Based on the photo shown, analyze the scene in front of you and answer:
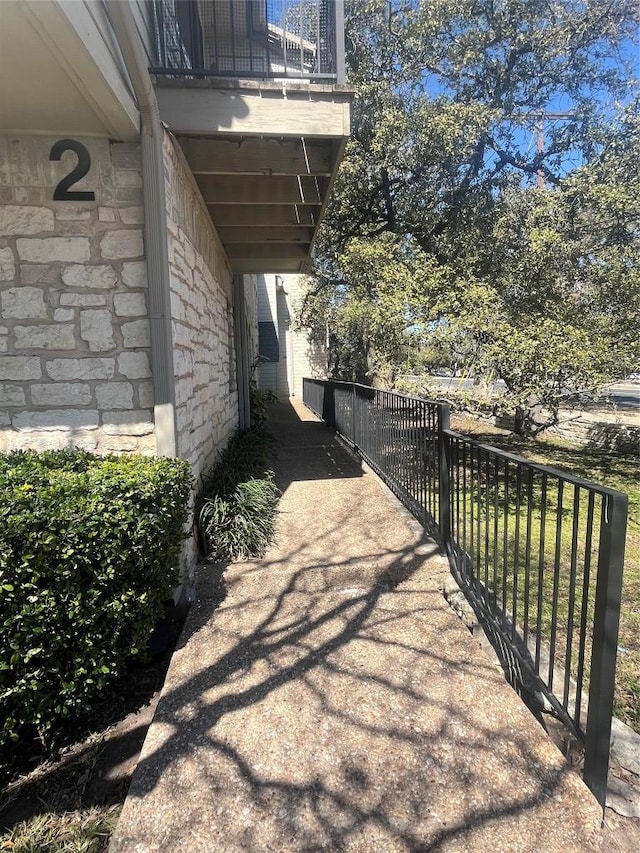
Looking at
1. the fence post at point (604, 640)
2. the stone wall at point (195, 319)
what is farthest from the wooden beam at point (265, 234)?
the fence post at point (604, 640)

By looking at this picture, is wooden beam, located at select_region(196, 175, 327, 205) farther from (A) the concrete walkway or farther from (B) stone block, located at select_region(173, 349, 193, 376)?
(A) the concrete walkway

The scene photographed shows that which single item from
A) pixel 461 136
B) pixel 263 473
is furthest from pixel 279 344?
pixel 263 473

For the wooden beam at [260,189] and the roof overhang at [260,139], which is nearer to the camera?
the roof overhang at [260,139]

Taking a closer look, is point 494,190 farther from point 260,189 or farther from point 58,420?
point 58,420

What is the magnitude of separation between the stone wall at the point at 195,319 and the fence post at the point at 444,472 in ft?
5.86

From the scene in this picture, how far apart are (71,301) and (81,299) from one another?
59 millimetres

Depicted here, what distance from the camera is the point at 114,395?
304 cm

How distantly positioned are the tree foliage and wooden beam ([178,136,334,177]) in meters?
2.43

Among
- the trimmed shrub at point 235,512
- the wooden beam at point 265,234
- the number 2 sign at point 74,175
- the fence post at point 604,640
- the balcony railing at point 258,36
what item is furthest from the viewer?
the wooden beam at point 265,234

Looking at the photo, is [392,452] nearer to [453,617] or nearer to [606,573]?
[453,617]

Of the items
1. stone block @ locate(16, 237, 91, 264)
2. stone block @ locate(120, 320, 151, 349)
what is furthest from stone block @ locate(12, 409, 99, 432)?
stone block @ locate(16, 237, 91, 264)

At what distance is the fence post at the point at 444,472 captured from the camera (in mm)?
3410

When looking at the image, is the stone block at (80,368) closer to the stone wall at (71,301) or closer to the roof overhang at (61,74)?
the stone wall at (71,301)

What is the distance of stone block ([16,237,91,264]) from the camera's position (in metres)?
2.90
